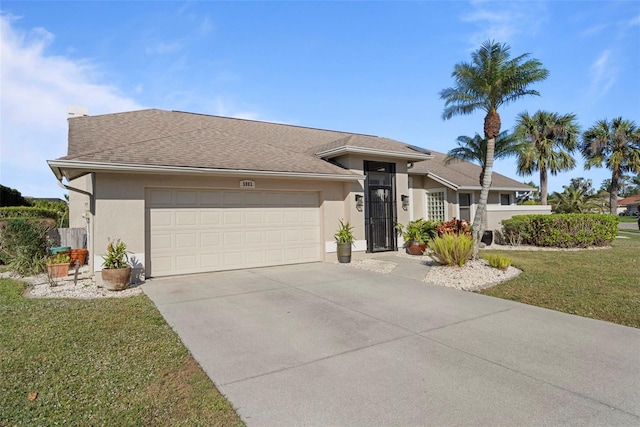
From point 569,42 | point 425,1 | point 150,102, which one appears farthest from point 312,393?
point 150,102

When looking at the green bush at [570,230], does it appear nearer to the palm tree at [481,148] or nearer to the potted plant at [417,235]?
the palm tree at [481,148]

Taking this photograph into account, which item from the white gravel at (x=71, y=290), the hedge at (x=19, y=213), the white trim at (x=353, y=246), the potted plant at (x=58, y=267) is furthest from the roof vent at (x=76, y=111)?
the white trim at (x=353, y=246)

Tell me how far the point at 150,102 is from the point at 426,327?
50.8 ft

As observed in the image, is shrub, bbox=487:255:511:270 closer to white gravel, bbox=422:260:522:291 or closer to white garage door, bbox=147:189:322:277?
white gravel, bbox=422:260:522:291

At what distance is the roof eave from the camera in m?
11.9

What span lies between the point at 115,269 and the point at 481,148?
1622cm

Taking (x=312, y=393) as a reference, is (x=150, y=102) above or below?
above

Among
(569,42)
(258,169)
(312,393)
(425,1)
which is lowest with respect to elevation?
(312,393)

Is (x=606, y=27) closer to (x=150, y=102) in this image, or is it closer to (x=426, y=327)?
(x=426, y=327)

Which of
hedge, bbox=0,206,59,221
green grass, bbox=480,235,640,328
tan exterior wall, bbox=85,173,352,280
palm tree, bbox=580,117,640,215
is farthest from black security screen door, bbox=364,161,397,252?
palm tree, bbox=580,117,640,215

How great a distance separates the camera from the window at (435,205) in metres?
17.8

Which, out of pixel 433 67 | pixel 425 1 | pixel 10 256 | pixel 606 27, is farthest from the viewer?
pixel 433 67

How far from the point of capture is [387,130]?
68.8ft

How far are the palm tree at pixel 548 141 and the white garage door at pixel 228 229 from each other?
59.1 ft
